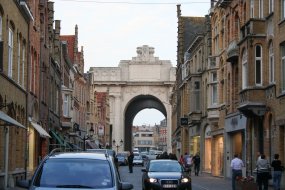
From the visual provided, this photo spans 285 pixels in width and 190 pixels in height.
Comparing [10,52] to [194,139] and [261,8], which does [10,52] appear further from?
[194,139]

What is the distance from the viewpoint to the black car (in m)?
25.7

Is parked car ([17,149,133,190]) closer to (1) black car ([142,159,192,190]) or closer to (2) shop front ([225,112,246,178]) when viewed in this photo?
(1) black car ([142,159,192,190])

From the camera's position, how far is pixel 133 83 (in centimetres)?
11669

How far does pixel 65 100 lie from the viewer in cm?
6353

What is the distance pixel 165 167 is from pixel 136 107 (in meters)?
102

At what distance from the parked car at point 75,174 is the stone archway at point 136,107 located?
10664 cm

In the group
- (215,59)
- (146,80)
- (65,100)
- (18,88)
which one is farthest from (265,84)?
(146,80)

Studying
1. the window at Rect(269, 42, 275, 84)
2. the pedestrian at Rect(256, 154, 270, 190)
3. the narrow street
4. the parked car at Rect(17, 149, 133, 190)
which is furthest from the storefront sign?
the parked car at Rect(17, 149, 133, 190)

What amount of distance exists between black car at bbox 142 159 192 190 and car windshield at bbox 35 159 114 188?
1224 centimetres

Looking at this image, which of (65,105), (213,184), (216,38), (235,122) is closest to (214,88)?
(216,38)

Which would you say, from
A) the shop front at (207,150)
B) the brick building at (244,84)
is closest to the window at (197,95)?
the brick building at (244,84)

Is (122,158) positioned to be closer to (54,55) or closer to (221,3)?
(54,55)

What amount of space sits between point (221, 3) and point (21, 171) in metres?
18.3

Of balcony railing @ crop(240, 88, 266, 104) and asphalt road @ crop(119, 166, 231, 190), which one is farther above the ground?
balcony railing @ crop(240, 88, 266, 104)
